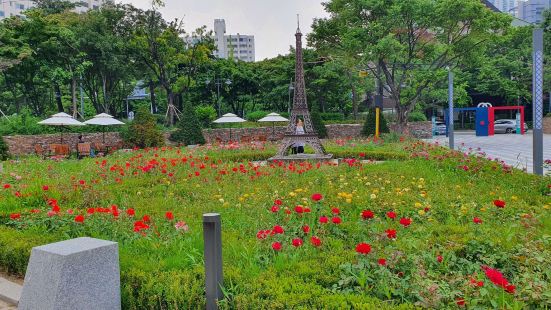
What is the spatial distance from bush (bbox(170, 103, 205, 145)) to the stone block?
21566 mm

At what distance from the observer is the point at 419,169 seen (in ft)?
30.9

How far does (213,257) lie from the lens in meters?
3.16

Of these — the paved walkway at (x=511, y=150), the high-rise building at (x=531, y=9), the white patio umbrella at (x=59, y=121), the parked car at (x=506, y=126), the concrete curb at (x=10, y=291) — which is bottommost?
the concrete curb at (x=10, y=291)

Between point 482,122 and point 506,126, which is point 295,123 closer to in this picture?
point 482,122

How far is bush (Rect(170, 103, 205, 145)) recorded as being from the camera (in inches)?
978

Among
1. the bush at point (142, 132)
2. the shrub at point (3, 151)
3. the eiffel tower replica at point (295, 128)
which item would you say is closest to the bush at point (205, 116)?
the bush at point (142, 132)

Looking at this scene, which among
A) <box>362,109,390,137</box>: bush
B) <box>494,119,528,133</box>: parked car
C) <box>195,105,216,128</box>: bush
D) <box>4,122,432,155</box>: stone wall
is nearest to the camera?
<box>4,122,432,155</box>: stone wall

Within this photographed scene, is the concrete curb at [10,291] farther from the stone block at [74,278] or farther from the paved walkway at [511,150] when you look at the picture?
the paved walkway at [511,150]

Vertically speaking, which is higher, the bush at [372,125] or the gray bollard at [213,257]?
the bush at [372,125]

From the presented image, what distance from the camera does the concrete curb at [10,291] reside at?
4.16 metres

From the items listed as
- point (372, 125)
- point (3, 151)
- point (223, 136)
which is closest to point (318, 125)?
point (372, 125)

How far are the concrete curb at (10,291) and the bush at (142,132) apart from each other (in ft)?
61.1

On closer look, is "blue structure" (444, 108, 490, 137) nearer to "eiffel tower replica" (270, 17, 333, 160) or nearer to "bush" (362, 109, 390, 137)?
"bush" (362, 109, 390, 137)

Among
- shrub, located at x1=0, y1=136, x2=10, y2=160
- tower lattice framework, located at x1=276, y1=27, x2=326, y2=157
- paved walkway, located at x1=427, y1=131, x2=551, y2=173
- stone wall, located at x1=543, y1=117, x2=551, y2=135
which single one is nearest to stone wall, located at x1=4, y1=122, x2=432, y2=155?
shrub, located at x1=0, y1=136, x2=10, y2=160
